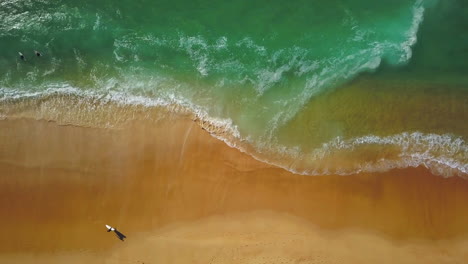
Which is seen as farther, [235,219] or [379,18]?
[379,18]

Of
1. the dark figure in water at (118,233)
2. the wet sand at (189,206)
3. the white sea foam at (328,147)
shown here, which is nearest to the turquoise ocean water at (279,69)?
the white sea foam at (328,147)

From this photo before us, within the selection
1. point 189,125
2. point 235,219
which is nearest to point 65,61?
point 189,125

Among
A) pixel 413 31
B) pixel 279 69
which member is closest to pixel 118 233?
pixel 279 69

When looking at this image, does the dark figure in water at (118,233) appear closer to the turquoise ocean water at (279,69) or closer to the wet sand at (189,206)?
the wet sand at (189,206)

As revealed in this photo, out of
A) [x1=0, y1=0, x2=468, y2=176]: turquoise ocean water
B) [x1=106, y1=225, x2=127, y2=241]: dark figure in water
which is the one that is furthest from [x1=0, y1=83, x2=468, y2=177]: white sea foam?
[x1=106, y1=225, x2=127, y2=241]: dark figure in water

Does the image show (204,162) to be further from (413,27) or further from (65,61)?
(413,27)
